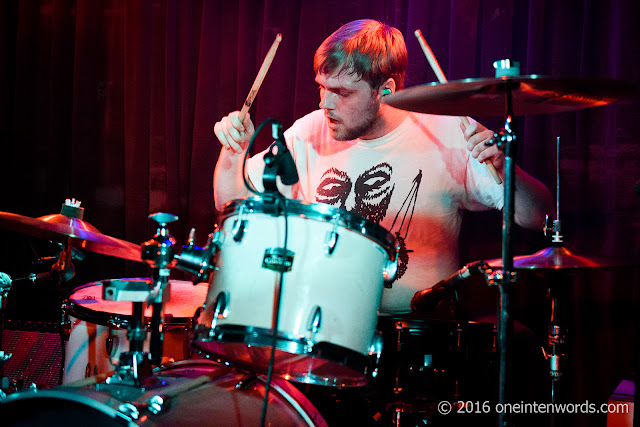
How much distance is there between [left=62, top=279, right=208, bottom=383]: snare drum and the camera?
1815 mm

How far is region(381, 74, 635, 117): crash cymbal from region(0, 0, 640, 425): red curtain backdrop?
65 cm

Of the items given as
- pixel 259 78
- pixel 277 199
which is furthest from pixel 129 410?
pixel 259 78

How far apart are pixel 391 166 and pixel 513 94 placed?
0.85 meters

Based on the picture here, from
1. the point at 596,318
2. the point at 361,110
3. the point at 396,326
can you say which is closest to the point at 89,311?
the point at 396,326

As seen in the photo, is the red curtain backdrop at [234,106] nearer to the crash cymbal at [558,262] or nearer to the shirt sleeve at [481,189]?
the shirt sleeve at [481,189]

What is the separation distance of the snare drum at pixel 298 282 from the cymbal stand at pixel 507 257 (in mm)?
294

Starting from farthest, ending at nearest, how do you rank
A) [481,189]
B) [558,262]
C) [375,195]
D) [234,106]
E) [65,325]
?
[234,106] → [375,195] → [481,189] → [65,325] → [558,262]

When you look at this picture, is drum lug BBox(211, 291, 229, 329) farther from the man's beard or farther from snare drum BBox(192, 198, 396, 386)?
the man's beard

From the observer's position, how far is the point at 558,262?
159 centimetres

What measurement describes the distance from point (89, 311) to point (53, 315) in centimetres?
115

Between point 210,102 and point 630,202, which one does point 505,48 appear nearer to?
point 630,202

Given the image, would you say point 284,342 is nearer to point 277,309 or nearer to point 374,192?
point 277,309

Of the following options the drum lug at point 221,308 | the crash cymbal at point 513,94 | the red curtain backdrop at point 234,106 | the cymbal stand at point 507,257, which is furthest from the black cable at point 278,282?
the red curtain backdrop at point 234,106

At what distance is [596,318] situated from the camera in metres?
2.14
